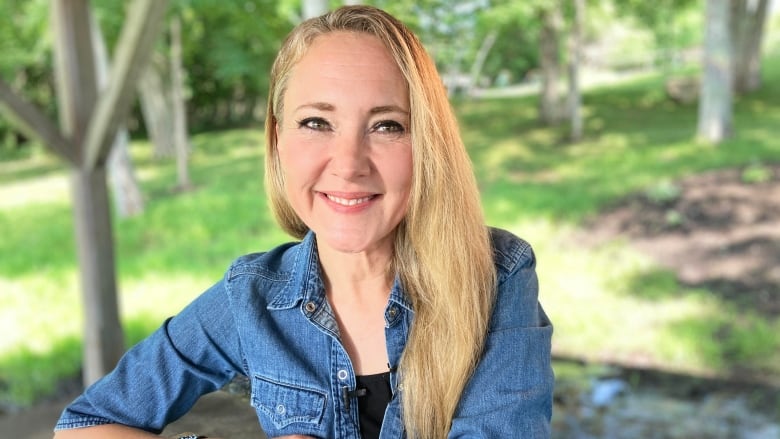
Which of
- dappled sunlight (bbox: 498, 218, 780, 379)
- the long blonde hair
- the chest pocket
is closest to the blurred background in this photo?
dappled sunlight (bbox: 498, 218, 780, 379)

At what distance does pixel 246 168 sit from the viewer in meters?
7.30

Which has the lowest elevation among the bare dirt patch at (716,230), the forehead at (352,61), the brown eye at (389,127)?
the bare dirt patch at (716,230)

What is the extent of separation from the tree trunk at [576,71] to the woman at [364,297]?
5646mm

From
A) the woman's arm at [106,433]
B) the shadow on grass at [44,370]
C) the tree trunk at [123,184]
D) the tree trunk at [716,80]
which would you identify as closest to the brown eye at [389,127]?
the woman's arm at [106,433]

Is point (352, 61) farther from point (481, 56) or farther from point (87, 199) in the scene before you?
point (481, 56)

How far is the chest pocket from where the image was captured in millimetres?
1073

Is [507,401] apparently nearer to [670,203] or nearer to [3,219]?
[670,203]

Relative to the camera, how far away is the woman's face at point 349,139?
3.21 feet

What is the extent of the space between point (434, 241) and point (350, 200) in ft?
0.43

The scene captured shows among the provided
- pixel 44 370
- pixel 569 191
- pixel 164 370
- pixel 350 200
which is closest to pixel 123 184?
pixel 44 370

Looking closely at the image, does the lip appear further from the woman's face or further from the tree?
the tree

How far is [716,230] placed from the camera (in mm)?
5426

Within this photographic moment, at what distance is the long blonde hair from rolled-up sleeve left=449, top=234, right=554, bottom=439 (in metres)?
0.02

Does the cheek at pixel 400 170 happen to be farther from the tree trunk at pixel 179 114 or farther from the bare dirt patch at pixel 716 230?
the tree trunk at pixel 179 114
